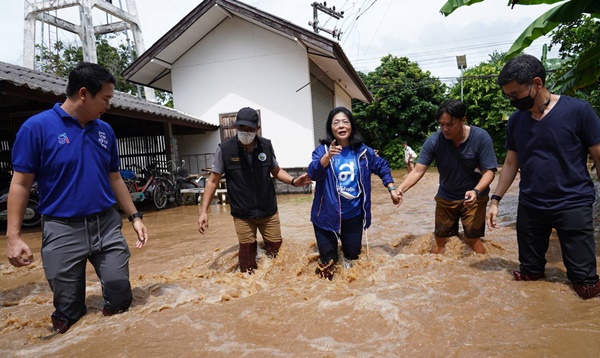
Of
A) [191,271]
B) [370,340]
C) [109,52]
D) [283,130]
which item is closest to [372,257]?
[370,340]

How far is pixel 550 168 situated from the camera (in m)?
3.05

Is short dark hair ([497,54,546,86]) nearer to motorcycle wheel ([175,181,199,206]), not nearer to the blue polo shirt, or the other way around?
the blue polo shirt

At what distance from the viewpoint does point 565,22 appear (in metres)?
4.31

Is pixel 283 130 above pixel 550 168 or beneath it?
above

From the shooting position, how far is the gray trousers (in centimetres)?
288

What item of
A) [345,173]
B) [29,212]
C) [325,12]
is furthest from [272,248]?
[325,12]

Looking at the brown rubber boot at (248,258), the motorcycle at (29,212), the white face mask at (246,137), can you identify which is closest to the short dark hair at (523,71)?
the white face mask at (246,137)

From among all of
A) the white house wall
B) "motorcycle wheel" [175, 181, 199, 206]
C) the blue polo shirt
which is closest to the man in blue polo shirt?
the blue polo shirt

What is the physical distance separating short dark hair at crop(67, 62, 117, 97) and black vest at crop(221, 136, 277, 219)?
144 cm

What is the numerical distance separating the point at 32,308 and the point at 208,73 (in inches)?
437

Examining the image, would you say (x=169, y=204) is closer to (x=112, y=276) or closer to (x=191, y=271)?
(x=191, y=271)

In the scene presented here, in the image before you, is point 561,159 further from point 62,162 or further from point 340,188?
point 62,162

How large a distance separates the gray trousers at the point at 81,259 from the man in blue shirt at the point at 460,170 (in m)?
2.68

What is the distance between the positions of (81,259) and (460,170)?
3544mm
